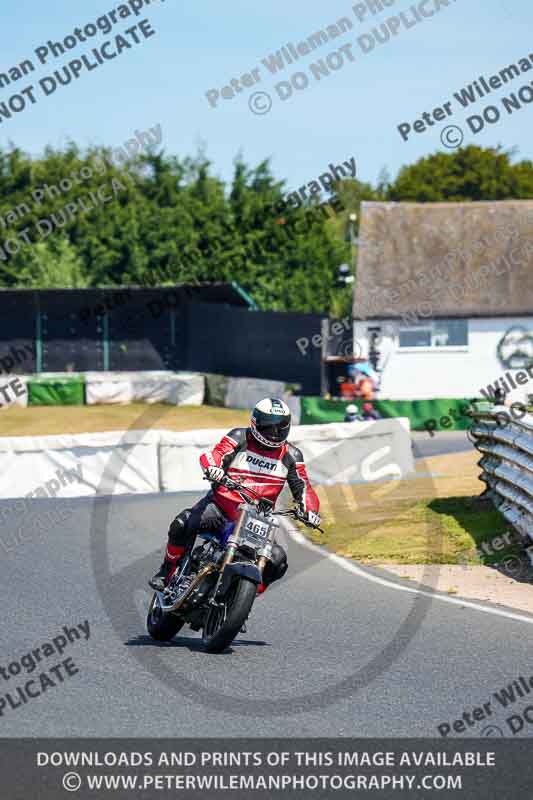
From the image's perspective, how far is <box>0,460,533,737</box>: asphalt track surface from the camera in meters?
7.38

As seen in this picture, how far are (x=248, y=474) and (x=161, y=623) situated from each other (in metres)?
1.21

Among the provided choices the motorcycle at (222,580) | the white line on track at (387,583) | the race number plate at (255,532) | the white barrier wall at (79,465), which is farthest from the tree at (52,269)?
the race number plate at (255,532)

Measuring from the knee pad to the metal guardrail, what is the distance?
190 inches

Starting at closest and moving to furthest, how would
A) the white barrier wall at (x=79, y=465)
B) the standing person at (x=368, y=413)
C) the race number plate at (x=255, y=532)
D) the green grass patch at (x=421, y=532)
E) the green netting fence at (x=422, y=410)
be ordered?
the race number plate at (x=255, y=532) < the green grass patch at (x=421, y=532) < the white barrier wall at (x=79, y=465) < the standing person at (x=368, y=413) < the green netting fence at (x=422, y=410)

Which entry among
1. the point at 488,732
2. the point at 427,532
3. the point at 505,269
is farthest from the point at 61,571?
the point at 505,269

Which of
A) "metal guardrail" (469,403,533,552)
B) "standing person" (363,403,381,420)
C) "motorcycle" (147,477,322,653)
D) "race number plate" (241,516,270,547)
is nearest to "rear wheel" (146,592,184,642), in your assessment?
"motorcycle" (147,477,322,653)

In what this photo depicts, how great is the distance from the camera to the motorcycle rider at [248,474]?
957 centimetres

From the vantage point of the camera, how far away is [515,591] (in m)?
12.5

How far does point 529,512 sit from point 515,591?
161 centimetres

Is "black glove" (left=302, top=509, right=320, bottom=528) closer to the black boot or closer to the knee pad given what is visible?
the knee pad

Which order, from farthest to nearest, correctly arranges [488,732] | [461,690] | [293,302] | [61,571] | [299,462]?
[293,302]
[61,571]
[299,462]
[461,690]
[488,732]

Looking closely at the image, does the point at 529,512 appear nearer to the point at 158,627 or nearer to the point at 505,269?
the point at 158,627

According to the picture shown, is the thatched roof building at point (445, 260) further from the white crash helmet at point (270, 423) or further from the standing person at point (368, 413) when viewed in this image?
the white crash helmet at point (270, 423)
